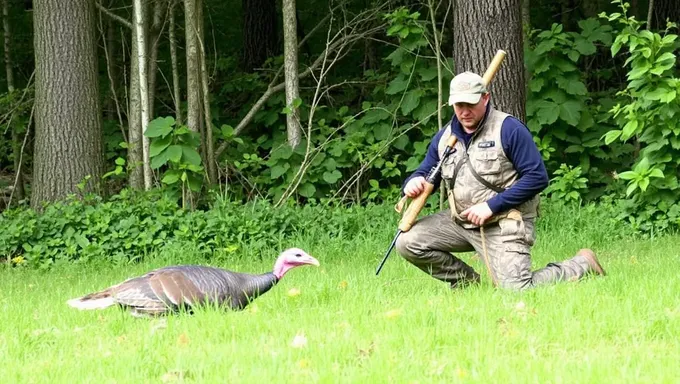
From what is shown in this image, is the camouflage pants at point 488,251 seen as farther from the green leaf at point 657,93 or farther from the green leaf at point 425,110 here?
the green leaf at point 425,110

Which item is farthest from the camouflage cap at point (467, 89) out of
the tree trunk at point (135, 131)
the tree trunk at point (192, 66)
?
the tree trunk at point (135, 131)

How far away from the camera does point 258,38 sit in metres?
17.6

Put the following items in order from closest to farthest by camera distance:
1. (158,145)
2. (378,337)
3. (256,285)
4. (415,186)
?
(378,337) → (256,285) → (415,186) → (158,145)

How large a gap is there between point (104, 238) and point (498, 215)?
6.09m

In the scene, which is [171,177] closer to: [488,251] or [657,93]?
[657,93]

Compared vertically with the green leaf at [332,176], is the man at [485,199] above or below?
above

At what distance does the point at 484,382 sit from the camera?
4082 mm

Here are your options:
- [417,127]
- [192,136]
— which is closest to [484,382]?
[192,136]

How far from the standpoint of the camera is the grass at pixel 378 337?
4.31m

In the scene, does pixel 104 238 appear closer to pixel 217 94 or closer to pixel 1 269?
pixel 1 269

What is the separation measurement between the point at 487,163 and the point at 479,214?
0.37m

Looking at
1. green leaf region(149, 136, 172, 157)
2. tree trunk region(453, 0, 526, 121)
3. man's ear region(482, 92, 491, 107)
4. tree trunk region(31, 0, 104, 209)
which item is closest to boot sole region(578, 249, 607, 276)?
man's ear region(482, 92, 491, 107)

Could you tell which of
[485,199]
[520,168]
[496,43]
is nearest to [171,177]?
[496,43]

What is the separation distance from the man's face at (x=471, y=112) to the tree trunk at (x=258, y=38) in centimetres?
1117
